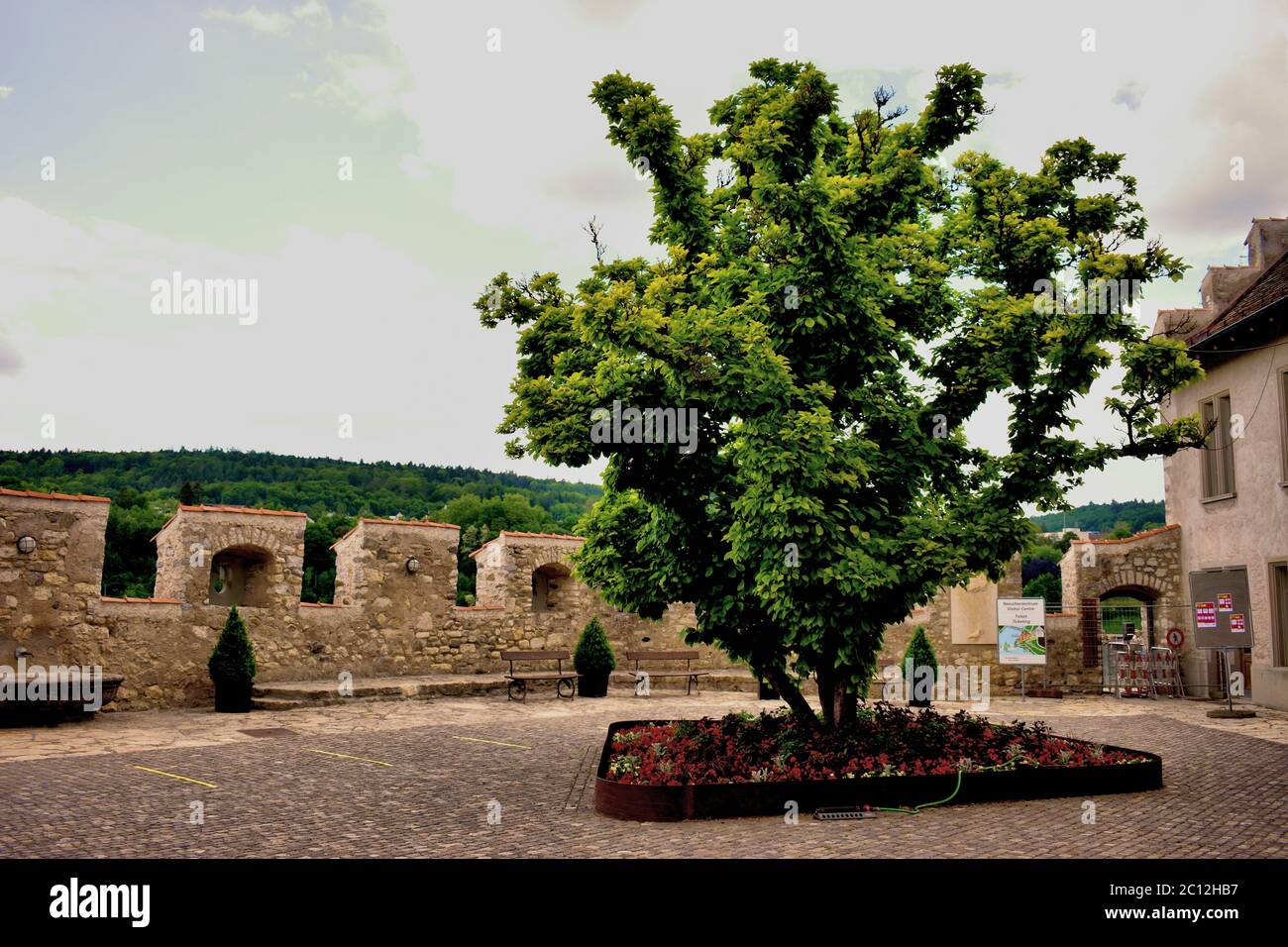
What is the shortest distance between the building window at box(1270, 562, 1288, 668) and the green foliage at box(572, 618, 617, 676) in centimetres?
1259

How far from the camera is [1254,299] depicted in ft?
59.2

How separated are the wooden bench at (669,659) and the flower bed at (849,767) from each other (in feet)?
31.2

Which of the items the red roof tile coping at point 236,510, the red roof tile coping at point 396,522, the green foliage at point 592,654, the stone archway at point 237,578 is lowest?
the green foliage at point 592,654

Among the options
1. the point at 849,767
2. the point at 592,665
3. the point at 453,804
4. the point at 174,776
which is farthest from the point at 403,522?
the point at 849,767

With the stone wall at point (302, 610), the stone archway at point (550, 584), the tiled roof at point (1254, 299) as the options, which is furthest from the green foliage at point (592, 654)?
the tiled roof at point (1254, 299)

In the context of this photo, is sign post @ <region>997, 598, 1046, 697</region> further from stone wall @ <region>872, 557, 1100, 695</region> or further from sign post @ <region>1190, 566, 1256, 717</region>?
sign post @ <region>1190, 566, 1256, 717</region>

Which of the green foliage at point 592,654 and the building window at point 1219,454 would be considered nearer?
the building window at point 1219,454

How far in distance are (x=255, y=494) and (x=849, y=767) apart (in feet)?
93.2

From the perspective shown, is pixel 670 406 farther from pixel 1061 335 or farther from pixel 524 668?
pixel 524 668

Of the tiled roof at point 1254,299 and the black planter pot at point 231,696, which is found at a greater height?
the tiled roof at point 1254,299

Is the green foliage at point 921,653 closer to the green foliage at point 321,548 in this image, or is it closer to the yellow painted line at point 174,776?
the yellow painted line at point 174,776

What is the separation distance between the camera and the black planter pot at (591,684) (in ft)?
64.0
